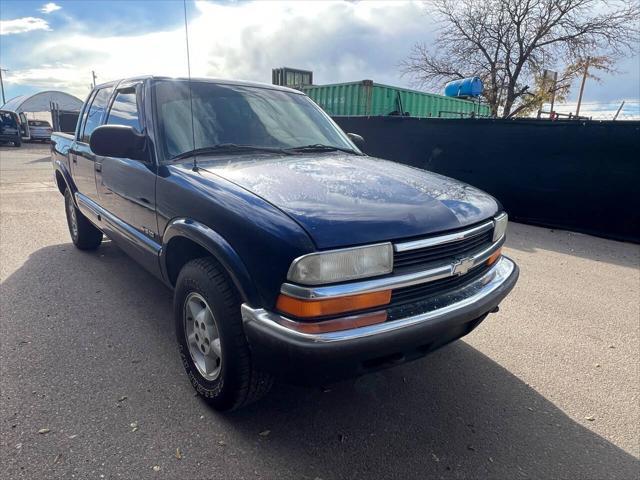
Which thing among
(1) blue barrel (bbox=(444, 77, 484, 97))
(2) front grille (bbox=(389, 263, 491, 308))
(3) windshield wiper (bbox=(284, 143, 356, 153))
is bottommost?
(2) front grille (bbox=(389, 263, 491, 308))

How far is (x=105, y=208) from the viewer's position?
12.5 feet

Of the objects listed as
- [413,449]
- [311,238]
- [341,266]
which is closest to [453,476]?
[413,449]

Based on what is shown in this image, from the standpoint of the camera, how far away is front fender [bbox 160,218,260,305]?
193 cm

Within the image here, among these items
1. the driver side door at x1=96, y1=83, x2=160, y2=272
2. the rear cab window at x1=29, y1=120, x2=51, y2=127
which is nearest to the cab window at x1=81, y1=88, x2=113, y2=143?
the driver side door at x1=96, y1=83, x2=160, y2=272

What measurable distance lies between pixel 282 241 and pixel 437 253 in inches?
31.7

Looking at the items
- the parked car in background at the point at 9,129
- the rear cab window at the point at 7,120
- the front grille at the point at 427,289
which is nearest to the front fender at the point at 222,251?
the front grille at the point at 427,289

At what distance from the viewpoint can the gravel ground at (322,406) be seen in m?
2.09

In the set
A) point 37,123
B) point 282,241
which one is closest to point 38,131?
point 37,123

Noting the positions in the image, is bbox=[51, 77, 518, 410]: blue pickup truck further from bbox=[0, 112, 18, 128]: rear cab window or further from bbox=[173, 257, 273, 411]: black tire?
bbox=[0, 112, 18, 128]: rear cab window

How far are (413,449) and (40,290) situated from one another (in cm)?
359

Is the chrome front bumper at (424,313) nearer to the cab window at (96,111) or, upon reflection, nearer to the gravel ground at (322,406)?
the gravel ground at (322,406)

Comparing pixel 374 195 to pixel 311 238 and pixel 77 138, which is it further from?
pixel 77 138

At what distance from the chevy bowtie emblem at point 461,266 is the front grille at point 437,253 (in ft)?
0.11

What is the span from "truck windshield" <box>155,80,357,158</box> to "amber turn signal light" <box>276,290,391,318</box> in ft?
4.70
